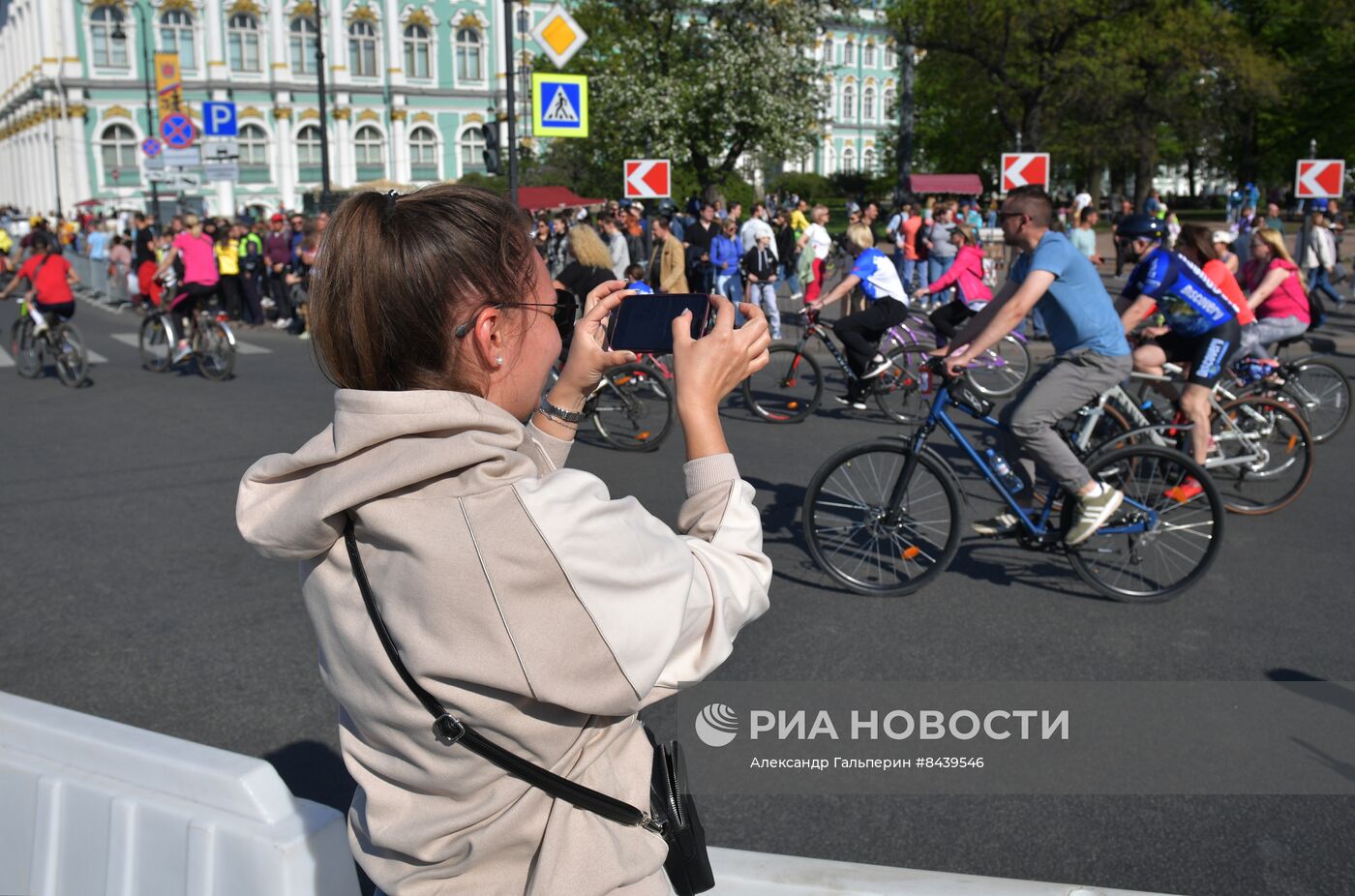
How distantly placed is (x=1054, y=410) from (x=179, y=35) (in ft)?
234

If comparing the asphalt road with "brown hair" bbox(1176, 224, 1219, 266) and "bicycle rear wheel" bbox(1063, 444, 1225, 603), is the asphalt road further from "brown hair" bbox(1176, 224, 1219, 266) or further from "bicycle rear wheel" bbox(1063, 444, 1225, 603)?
"brown hair" bbox(1176, 224, 1219, 266)

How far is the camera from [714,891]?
2109 mm

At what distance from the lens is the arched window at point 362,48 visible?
2832 inches

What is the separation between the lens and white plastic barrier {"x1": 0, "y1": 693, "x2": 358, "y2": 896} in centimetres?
202

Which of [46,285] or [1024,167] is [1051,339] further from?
[46,285]

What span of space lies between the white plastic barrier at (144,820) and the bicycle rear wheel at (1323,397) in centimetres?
868

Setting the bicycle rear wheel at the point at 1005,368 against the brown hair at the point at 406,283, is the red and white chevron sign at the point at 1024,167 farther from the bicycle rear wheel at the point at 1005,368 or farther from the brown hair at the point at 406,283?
the brown hair at the point at 406,283

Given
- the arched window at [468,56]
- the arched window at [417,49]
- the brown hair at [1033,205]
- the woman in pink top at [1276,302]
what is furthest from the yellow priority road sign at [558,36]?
the arched window at [468,56]

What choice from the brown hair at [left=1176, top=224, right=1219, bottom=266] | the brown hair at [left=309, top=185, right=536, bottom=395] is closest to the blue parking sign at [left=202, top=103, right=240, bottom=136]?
the brown hair at [left=1176, top=224, right=1219, bottom=266]

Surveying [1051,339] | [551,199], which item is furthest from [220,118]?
[1051,339]

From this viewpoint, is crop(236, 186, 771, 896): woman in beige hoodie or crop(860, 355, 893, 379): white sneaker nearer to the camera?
crop(236, 186, 771, 896): woman in beige hoodie

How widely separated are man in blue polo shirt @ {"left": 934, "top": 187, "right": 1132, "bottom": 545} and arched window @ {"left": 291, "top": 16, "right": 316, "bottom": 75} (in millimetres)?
71820

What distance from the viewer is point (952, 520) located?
216 inches

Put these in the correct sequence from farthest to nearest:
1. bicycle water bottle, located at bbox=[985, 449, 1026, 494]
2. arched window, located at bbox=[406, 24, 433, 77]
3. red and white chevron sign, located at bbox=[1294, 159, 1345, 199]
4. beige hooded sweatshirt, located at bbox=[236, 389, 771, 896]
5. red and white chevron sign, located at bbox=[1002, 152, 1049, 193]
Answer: arched window, located at bbox=[406, 24, 433, 77] → red and white chevron sign, located at bbox=[1294, 159, 1345, 199] → red and white chevron sign, located at bbox=[1002, 152, 1049, 193] → bicycle water bottle, located at bbox=[985, 449, 1026, 494] → beige hooded sweatshirt, located at bbox=[236, 389, 771, 896]
